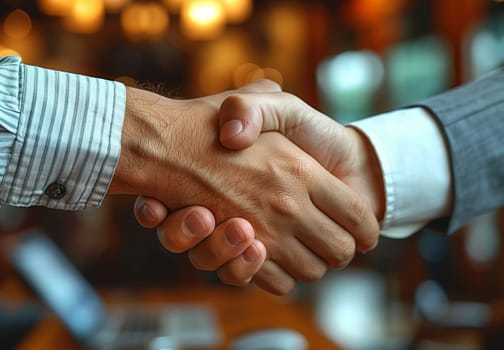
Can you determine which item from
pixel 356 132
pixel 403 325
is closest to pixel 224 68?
pixel 403 325

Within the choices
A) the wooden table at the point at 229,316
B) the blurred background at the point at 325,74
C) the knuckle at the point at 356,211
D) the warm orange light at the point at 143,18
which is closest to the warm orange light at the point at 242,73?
the blurred background at the point at 325,74

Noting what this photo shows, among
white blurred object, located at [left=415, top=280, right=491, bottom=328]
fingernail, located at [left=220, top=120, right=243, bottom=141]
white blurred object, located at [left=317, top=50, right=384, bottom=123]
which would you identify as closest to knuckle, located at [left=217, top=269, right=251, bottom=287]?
fingernail, located at [left=220, top=120, right=243, bottom=141]

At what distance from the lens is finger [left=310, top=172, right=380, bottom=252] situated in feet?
3.57

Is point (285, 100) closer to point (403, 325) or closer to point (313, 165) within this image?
point (313, 165)

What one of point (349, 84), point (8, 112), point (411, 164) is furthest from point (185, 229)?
point (349, 84)

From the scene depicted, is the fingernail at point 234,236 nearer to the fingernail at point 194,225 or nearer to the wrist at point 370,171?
the fingernail at point 194,225

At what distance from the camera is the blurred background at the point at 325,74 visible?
13.0 ft

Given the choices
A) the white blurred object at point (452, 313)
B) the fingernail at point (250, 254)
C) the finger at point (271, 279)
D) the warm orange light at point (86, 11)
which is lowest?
the white blurred object at point (452, 313)

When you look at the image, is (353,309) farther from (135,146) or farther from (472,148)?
(135,146)

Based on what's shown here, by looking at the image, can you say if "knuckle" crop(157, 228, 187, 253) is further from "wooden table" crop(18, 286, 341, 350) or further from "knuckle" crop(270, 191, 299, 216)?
"wooden table" crop(18, 286, 341, 350)

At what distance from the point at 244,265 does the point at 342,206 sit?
0.21m

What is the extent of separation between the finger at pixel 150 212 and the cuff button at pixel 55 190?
0.46ft

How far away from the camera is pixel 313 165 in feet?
3.59

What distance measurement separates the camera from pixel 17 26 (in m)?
7.12
